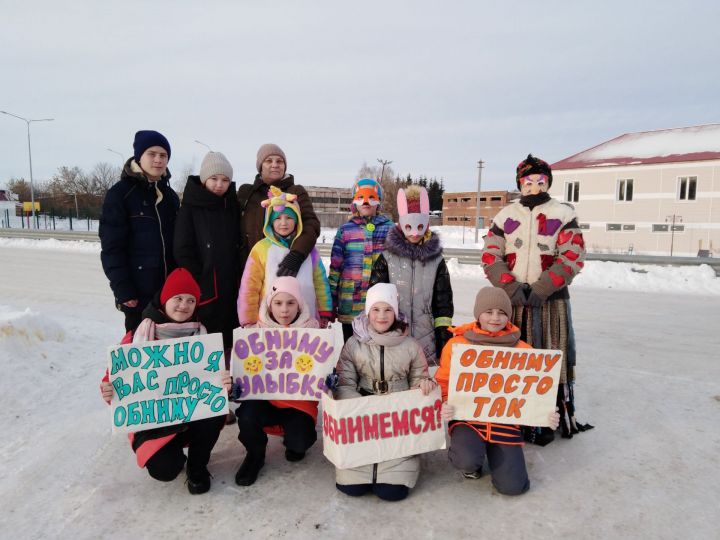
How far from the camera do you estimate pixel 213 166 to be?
13.3ft

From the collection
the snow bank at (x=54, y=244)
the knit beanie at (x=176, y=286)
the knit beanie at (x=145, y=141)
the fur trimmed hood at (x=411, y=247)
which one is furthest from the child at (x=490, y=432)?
the snow bank at (x=54, y=244)

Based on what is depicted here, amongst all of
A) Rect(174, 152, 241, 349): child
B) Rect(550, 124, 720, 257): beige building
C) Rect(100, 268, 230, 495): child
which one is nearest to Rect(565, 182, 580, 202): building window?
Rect(550, 124, 720, 257): beige building

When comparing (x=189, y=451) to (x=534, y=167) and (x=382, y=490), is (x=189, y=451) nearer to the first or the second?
(x=382, y=490)

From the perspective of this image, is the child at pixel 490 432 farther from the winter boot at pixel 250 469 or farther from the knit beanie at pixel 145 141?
the knit beanie at pixel 145 141

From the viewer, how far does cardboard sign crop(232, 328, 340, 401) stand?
3.50m

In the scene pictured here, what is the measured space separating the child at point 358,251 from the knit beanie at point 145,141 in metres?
1.68

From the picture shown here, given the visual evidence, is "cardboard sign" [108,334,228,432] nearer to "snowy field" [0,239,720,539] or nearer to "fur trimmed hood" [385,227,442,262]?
"snowy field" [0,239,720,539]

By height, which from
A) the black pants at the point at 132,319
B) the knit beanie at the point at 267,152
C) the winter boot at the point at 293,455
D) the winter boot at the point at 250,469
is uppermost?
the knit beanie at the point at 267,152

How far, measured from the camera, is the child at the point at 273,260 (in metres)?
4.02

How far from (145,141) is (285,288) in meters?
1.67

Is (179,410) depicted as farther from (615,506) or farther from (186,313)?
(615,506)

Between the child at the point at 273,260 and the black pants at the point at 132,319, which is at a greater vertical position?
the child at the point at 273,260

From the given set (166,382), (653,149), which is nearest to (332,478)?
(166,382)

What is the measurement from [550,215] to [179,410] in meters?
3.10
